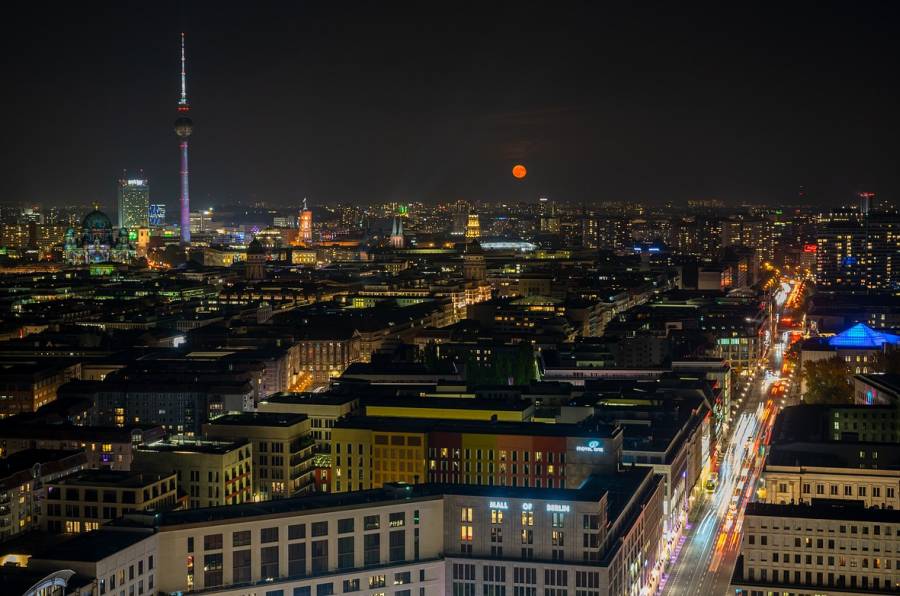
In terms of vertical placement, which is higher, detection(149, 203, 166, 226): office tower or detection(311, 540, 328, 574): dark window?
detection(149, 203, 166, 226): office tower

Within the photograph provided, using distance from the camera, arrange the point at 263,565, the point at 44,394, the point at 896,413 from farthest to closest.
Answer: the point at 44,394 → the point at 896,413 → the point at 263,565

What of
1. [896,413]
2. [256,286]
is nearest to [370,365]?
[896,413]

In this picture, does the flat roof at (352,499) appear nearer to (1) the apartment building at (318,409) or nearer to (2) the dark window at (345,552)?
(2) the dark window at (345,552)

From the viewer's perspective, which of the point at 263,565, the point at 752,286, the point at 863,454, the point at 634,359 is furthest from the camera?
the point at 752,286

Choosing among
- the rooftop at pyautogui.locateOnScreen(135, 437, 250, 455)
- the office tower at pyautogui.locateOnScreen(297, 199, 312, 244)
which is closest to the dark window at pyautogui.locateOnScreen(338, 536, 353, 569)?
the rooftop at pyautogui.locateOnScreen(135, 437, 250, 455)

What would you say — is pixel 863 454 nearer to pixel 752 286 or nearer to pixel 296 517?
pixel 296 517

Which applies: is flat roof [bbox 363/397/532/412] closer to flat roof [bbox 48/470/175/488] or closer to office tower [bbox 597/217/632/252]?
flat roof [bbox 48/470/175/488]
